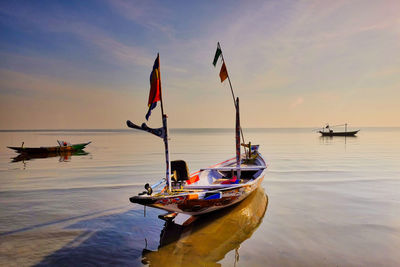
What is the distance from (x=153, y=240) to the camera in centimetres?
813

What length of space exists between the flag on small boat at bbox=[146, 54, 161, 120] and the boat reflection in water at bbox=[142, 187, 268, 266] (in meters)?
4.27

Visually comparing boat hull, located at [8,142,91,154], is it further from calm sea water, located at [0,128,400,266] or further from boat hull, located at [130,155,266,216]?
boat hull, located at [130,155,266,216]

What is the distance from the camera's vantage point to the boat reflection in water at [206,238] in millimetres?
6973

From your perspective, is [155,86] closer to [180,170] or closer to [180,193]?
[180,193]

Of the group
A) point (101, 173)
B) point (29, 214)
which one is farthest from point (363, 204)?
point (101, 173)

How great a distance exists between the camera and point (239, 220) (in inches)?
394

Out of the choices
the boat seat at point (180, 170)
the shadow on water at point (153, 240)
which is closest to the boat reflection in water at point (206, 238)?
the shadow on water at point (153, 240)

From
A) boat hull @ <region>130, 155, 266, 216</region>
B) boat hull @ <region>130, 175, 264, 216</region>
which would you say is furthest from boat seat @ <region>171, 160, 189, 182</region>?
boat hull @ <region>130, 175, 264, 216</region>

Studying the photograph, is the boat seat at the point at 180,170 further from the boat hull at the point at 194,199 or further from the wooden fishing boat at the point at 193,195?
the boat hull at the point at 194,199

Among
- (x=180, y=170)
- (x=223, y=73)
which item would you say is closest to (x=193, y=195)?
(x=180, y=170)

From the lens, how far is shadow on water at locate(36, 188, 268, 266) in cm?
689

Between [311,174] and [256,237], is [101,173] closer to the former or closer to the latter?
[256,237]

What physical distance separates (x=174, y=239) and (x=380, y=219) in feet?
27.0

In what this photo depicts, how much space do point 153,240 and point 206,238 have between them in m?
1.80
